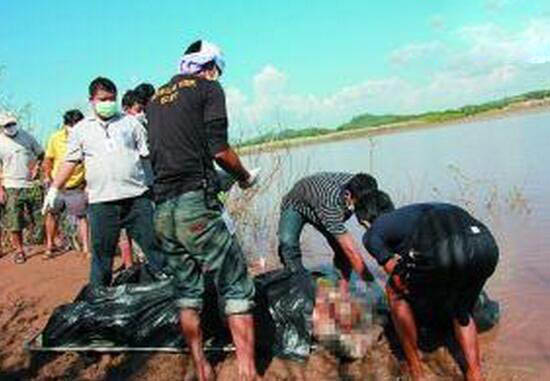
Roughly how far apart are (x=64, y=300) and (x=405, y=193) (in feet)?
27.2

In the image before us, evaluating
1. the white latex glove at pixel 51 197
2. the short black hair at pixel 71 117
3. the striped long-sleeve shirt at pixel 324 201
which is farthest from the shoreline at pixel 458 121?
the white latex glove at pixel 51 197

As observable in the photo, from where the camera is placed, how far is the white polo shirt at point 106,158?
18.6 feet

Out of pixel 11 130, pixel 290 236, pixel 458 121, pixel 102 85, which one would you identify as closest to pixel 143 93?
pixel 102 85

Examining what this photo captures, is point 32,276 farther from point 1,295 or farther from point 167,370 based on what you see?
point 167,370

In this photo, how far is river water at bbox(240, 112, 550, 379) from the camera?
5584mm

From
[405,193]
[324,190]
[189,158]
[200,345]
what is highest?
[189,158]

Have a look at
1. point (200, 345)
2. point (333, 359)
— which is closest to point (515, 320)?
point (333, 359)

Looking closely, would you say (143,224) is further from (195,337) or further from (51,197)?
(195,337)

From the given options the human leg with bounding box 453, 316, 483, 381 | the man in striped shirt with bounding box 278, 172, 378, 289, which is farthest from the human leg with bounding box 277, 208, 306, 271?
the human leg with bounding box 453, 316, 483, 381

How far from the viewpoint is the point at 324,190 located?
5.66 metres

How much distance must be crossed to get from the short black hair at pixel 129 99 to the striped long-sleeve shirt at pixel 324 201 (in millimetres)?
1649

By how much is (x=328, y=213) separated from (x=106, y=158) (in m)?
1.56

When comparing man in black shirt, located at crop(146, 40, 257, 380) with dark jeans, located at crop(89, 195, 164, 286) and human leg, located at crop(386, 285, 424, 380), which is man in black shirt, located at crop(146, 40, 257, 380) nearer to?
human leg, located at crop(386, 285, 424, 380)

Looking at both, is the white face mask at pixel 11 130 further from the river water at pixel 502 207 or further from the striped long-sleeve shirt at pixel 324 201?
the striped long-sleeve shirt at pixel 324 201
